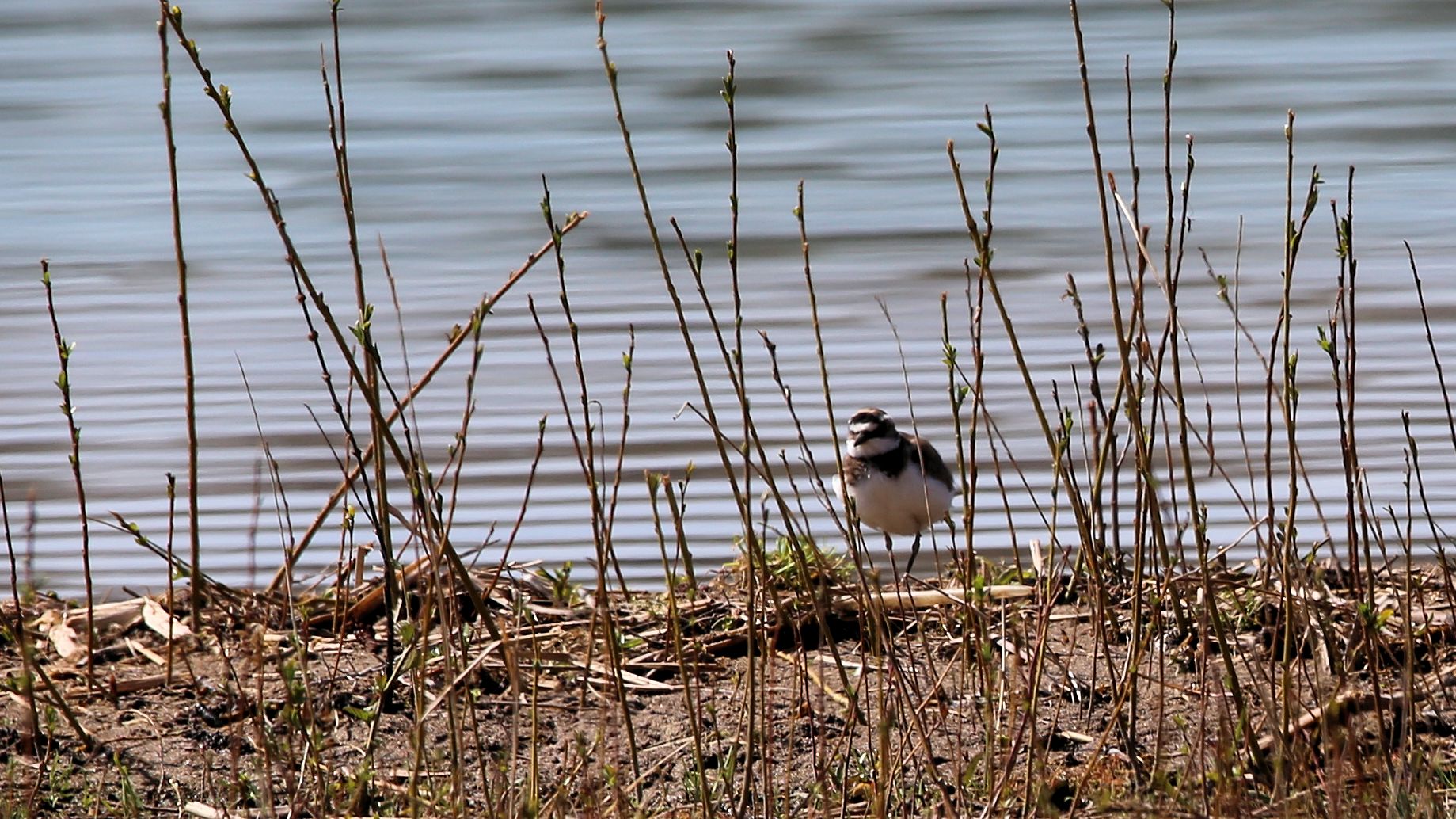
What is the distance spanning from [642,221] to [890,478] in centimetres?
549

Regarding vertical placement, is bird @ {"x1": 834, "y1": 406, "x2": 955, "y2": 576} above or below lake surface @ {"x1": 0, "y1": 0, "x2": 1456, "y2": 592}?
below

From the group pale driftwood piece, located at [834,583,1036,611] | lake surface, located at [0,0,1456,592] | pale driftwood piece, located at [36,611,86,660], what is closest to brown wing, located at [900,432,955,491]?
lake surface, located at [0,0,1456,592]

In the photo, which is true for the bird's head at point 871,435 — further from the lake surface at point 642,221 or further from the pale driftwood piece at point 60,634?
the pale driftwood piece at point 60,634

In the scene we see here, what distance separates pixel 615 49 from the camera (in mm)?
18766

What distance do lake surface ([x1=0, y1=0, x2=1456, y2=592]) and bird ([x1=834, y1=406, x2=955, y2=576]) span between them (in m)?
0.37

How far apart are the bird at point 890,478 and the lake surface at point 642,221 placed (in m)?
Answer: 0.37

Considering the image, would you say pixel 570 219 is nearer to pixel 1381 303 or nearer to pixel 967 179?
pixel 1381 303

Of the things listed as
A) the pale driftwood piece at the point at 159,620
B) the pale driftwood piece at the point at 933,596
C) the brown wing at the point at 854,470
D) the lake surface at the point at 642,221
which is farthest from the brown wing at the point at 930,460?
the pale driftwood piece at the point at 159,620

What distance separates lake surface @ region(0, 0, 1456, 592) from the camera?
778 centimetres

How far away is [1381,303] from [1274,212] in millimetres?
1926

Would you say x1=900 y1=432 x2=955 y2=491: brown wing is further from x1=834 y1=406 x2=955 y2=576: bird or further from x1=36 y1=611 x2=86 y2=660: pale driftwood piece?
x1=36 y1=611 x2=86 y2=660: pale driftwood piece

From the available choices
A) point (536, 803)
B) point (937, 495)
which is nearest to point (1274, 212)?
point (937, 495)

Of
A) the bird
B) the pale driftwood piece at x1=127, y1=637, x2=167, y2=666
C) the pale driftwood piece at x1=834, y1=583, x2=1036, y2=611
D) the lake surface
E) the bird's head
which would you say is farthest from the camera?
the lake surface

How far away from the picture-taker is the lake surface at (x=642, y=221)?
778 cm
